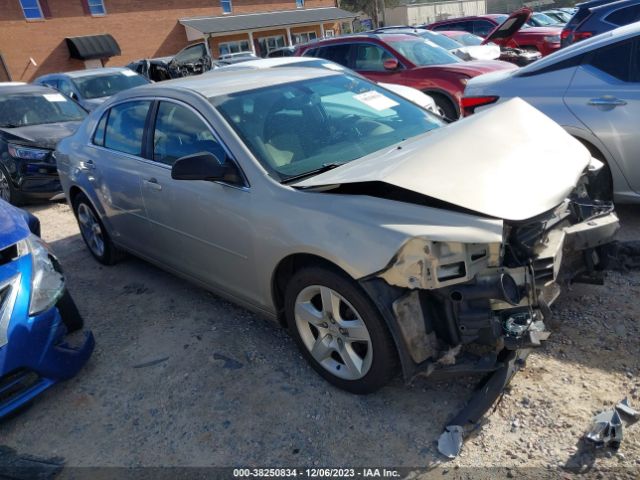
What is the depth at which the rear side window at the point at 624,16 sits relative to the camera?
892cm

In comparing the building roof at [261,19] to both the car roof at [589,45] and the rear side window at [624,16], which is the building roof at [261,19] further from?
the car roof at [589,45]

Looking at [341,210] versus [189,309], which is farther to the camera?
[189,309]

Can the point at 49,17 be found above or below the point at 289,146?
above

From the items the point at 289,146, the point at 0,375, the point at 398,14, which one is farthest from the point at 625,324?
the point at 398,14

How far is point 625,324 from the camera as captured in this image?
308 cm

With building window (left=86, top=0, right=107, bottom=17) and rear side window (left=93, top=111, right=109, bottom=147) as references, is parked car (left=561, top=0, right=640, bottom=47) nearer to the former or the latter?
rear side window (left=93, top=111, right=109, bottom=147)

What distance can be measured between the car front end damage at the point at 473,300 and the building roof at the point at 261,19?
3093 centimetres

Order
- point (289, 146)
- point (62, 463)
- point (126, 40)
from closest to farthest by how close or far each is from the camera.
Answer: point (62, 463), point (289, 146), point (126, 40)

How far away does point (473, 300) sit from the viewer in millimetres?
2328

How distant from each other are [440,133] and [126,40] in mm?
30761

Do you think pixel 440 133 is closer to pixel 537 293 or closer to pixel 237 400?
pixel 537 293

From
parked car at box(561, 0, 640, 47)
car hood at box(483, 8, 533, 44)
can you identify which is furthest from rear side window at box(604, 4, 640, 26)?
car hood at box(483, 8, 533, 44)

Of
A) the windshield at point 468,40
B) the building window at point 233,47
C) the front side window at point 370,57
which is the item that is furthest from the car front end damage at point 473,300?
the building window at point 233,47

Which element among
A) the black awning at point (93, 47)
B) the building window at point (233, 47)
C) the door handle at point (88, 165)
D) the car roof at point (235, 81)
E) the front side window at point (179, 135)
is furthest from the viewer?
the building window at point (233, 47)
